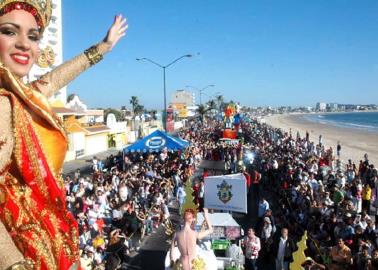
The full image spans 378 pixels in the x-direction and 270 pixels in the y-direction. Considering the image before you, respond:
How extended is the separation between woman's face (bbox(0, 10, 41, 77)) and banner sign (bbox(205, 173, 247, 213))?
36.5ft

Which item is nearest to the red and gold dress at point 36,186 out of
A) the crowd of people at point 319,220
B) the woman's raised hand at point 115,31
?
the woman's raised hand at point 115,31

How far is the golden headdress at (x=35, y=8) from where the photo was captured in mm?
1918

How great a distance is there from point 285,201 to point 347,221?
16.7 ft

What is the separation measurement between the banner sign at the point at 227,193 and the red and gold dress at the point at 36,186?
10.9 m

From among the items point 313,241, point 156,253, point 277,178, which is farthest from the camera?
point 277,178

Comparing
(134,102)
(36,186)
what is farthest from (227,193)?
(134,102)

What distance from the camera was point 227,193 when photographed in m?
13.2

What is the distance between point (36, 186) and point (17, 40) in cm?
64

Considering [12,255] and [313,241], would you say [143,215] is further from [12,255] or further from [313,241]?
[12,255]

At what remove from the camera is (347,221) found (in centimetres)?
Answer: 1048

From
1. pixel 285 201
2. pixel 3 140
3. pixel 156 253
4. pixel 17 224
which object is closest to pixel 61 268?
pixel 17 224

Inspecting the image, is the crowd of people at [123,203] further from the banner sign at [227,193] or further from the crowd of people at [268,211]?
the banner sign at [227,193]

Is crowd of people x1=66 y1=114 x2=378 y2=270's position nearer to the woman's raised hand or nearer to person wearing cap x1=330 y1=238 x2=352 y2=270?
person wearing cap x1=330 y1=238 x2=352 y2=270

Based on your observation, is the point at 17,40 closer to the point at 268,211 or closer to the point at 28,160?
the point at 28,160
